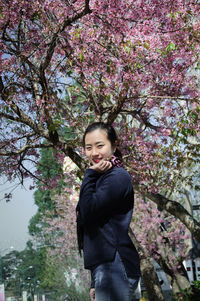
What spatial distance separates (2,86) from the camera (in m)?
5.20

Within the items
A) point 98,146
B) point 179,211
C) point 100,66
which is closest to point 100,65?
point 100,66

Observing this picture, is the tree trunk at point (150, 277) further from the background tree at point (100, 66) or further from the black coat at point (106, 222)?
the black coat at point (106, 222)

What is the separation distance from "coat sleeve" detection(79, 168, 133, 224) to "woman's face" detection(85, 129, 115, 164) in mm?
130

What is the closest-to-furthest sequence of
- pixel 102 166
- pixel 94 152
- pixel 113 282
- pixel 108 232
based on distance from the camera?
pixel 113 282
pixel 108 232
pixel 102 166
pixel 94 152

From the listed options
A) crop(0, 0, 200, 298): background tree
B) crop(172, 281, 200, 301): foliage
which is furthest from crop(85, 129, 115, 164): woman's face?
crop(172, 281, 200, 301): foliage

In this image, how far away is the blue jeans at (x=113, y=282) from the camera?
1606 millimetres

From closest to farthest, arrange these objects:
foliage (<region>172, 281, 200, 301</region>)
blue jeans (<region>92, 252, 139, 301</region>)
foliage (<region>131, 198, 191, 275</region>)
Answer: blue jeans (<region>92, 252, 139, 301</region>)
foliage (<region>172, 281, 200, 301</region>)
foliage (<region>131, 198, 191, 275</region>)

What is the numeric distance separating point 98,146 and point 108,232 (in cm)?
46

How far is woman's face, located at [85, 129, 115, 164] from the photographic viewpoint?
6.44ft

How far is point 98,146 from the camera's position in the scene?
6.48 feet

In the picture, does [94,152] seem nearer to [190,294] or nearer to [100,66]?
[100,66]

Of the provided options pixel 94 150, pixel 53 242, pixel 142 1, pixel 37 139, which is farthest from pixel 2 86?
pixel 53 242

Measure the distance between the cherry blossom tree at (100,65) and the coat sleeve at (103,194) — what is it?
309cm

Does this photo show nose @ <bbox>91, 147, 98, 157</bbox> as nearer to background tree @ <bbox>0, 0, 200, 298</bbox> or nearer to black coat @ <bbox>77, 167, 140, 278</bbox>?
black coat @ <bbox>77, 167, 140, 278</bbox>
